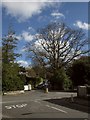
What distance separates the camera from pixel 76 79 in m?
52.6

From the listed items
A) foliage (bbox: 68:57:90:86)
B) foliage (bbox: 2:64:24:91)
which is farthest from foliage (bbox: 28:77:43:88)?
foliage (bbox: 2:64:24:91)

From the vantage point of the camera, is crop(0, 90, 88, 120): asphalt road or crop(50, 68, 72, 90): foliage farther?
crop(50, 68, 72, 90): foliage

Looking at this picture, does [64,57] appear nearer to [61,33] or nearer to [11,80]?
[61,33]

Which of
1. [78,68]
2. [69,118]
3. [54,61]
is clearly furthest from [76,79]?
[69,118]

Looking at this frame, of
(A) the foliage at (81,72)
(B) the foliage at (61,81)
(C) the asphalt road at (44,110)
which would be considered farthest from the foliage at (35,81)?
(C) the asphalt road at (44,110)

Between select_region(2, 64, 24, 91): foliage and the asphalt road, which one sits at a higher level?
select_region(2, 64, 24, 91): foliage

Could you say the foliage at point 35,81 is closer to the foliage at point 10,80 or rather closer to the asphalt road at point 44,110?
the foliage at point 10,80

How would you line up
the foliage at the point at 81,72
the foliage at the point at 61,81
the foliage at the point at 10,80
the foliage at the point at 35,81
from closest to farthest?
the foliage at the point at 10,80, the foliage at the point at 81,72, the foliage at the point at 61,81, the foliage at the point at 35,81

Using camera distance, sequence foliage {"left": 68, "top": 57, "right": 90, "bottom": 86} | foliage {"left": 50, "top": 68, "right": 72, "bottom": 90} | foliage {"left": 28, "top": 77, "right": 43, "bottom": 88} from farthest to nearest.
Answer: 1. foliage {"left": 28, "top": 77, "right": 43, "bottom": 88}
2. foliage {"left": 50, "top": 68, "right": 72, "bottom": 90}
3. foliage {"left": 68, "top": 57, "right": 90, "bottom": 86}

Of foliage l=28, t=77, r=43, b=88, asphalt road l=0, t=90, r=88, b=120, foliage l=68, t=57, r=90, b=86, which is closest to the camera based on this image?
asphalt road l=0, t=90, r=88, b=120

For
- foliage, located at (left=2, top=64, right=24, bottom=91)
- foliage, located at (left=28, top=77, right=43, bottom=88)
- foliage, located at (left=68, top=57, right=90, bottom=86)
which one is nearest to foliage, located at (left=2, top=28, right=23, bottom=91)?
foliage, located at (left=2, top=64, right=24, bottom=91)

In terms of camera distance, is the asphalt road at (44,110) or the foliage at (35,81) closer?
the asphalt road at (44,110)

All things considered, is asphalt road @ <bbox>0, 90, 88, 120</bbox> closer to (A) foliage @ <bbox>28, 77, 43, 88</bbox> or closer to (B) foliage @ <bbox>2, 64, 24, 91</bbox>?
(B) foliage @ <bbox>2, 64, 24, 91</bbox>

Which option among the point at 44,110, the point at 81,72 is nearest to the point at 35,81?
the point at 81,72
